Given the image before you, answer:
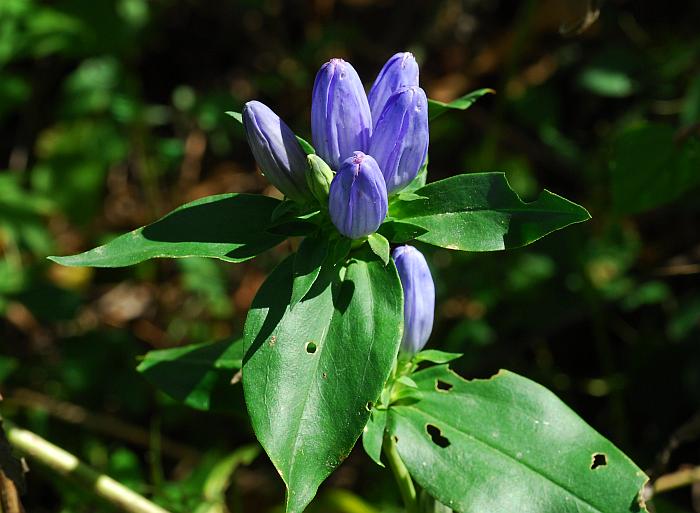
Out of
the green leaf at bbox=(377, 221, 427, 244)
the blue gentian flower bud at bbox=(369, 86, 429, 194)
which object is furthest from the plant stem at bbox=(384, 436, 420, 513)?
the blue gentian flower bud at bbox=(369, 86, 429, 194)

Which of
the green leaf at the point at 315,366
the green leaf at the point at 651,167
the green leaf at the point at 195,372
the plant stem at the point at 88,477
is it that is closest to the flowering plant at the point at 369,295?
the green leaf at the point at 315,366

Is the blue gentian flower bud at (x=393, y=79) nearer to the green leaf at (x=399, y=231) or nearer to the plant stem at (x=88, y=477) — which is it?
the green leaf at (x=399, y=231)

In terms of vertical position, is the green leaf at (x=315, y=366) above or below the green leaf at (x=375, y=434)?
above

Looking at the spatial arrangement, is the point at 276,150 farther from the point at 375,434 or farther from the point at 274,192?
the point at 274,192

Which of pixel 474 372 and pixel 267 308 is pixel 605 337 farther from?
pixel 267 308

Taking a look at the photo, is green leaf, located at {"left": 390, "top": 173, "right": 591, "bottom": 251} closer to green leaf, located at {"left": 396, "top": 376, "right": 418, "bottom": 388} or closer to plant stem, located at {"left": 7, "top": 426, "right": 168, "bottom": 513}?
green leaf, located at {"left": 396, "top": 376, "right": 418, "bottom": 388}

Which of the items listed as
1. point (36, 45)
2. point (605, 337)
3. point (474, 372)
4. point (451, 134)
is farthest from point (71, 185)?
point (605, 337)
